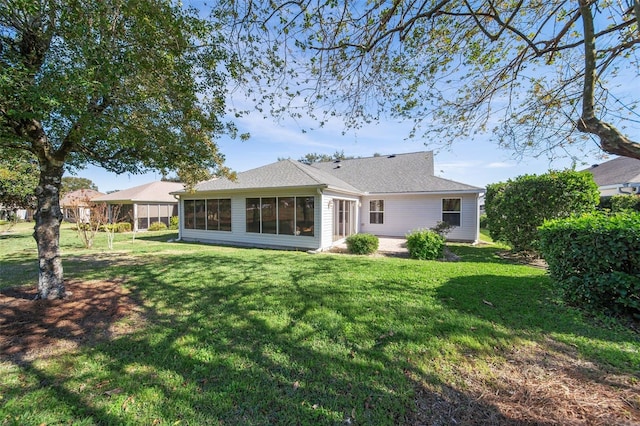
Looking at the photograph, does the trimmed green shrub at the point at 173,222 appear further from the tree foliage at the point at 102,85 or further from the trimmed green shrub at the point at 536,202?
the trimmed green shrub at the point at 536,202

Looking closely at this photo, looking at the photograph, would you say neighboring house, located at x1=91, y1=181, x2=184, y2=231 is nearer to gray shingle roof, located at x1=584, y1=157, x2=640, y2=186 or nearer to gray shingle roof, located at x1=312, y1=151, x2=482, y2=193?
gray shingle roof, located at x1=312, y1=151, x2=482, y2=193

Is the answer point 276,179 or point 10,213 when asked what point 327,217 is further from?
point 10,213

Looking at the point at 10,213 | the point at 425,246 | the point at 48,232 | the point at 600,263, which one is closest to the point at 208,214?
the point at 48,232

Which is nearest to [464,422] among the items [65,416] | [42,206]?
[65,416]

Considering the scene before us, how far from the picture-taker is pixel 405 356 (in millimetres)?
3039

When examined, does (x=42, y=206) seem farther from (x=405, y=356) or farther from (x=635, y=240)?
(x=635, y=240)

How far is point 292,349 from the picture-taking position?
319cm

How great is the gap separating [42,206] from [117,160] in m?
1.56

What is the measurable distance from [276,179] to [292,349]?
967cm

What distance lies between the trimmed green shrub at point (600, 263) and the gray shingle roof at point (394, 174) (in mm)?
9023

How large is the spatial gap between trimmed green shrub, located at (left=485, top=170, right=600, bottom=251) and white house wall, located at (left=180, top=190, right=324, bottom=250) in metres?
6.72

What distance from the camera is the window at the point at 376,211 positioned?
15.9m

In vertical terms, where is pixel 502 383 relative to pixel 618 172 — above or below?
below

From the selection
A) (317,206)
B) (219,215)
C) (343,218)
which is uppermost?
(317,206)
